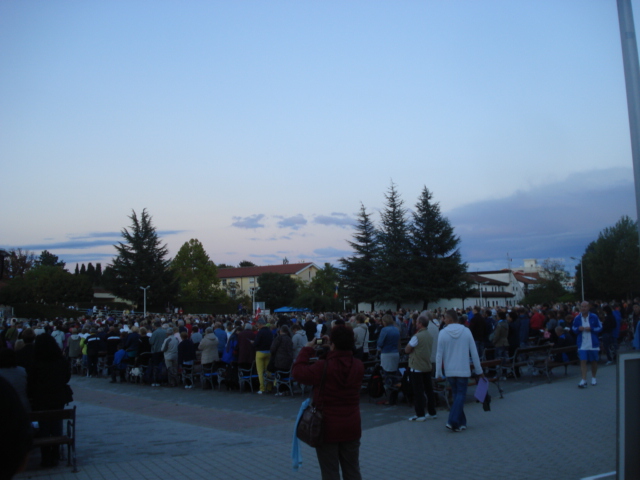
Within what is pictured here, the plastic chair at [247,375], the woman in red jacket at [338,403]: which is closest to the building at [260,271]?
the plastic chair at [247,375]

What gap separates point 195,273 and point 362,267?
1432 inches

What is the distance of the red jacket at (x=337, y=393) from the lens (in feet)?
16.6

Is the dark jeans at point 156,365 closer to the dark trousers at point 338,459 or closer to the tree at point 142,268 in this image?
the dark trousers at point 338,459

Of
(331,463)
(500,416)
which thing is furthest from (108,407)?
(331,463)

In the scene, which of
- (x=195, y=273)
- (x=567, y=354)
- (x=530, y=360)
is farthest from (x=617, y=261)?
(x=195, y=273)

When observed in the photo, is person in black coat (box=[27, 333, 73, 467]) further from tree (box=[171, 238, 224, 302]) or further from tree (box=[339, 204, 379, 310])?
tree (box=[171, 238, 224, 302])

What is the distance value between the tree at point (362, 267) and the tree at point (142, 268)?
25.7 meters

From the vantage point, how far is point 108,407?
13375 millimetres

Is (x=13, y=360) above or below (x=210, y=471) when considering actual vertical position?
above

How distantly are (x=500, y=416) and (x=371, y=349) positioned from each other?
7618 mm

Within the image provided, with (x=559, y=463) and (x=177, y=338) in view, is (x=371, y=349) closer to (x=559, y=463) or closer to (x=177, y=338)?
(x=177, y=338)

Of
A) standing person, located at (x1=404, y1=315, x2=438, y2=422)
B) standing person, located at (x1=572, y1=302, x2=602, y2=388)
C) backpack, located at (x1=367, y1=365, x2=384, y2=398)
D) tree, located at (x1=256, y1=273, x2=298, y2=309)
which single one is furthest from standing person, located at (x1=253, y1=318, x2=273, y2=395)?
tree, located at (x1=256, y1=273, x2=298, y2=309)

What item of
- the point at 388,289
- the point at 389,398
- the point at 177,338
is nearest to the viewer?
the point at 389,398

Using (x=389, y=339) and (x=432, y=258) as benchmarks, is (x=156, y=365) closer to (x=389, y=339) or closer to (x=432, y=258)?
(x=389, y=339)
